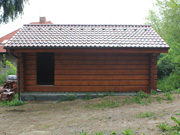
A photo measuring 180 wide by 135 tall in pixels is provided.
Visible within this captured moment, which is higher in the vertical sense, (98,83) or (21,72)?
(21,72)

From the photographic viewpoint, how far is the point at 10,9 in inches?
444

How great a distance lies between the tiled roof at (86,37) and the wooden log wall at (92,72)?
692 millimetres

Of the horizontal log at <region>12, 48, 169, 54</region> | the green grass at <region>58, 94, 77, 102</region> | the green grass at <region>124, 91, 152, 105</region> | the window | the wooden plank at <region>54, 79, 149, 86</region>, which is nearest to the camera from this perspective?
the green grass at <region>124, 91, 152, 105</region>

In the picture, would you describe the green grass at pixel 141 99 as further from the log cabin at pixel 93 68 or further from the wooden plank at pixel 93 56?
the wooden plank at pixel 93 56

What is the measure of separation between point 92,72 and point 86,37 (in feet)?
6.18

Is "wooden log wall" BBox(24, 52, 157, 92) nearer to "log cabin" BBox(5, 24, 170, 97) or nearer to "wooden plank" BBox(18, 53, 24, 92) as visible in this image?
"log cabin" BBox(5, 24, 170, 97)

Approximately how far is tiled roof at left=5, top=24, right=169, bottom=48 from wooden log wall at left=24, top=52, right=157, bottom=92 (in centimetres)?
69

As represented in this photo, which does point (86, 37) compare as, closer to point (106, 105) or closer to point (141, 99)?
point (106, 105)

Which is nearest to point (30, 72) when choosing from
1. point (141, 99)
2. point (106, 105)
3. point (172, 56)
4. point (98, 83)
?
point (98, 83)

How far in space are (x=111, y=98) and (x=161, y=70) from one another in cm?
849

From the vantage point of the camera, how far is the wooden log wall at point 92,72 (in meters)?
9.06

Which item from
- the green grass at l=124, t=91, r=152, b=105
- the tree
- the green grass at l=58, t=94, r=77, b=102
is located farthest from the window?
the green grass at l=124, t=91, r=152, b=105

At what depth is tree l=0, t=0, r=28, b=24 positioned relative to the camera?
11.1 metres

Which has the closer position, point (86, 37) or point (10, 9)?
point (86, 37)
